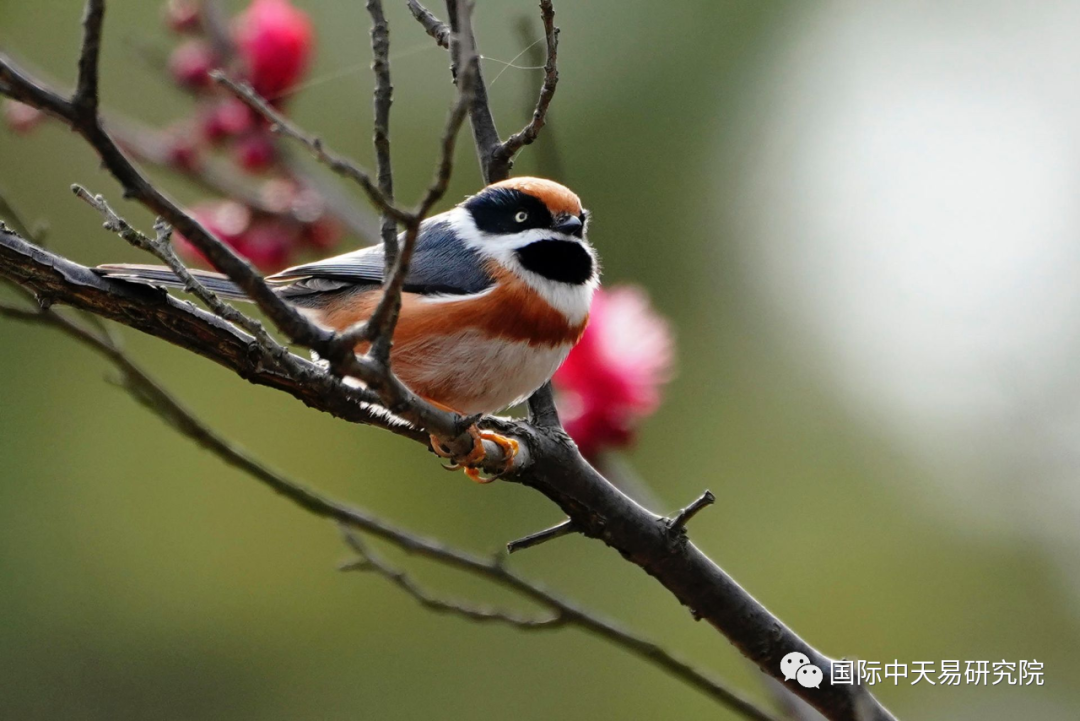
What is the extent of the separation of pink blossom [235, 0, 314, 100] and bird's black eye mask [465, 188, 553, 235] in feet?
3.99

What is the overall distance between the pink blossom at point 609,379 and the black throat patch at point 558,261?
0.51m

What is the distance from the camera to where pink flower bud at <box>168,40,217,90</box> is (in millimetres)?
3912

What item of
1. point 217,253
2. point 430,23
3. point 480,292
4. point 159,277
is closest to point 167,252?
point 217,253

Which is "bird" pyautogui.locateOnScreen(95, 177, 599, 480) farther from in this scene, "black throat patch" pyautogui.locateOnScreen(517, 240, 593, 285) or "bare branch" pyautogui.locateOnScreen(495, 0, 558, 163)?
"bare branch" pyautogui.locateOnScreen(495, 0, 558, 163)

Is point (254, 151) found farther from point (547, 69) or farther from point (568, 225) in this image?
point (547, 69)

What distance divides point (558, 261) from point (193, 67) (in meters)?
1.73

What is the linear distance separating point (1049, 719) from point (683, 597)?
208 inches

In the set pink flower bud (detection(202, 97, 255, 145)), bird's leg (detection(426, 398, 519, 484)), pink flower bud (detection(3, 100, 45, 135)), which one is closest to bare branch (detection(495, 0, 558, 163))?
bird's leg (detection(426, 398, 519, 484))

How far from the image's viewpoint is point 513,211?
125 inches

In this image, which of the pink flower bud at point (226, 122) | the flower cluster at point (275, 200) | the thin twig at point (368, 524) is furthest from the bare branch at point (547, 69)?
the pink flower bud at point (226, 122)

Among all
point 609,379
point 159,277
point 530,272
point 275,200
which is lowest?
point 159,277

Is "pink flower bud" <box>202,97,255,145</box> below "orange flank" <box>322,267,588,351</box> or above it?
above

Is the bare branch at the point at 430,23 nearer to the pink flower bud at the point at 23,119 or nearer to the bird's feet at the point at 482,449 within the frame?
A: the bird's feet at the point at 482,449

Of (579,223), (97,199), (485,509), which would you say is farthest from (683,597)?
(485,509)
